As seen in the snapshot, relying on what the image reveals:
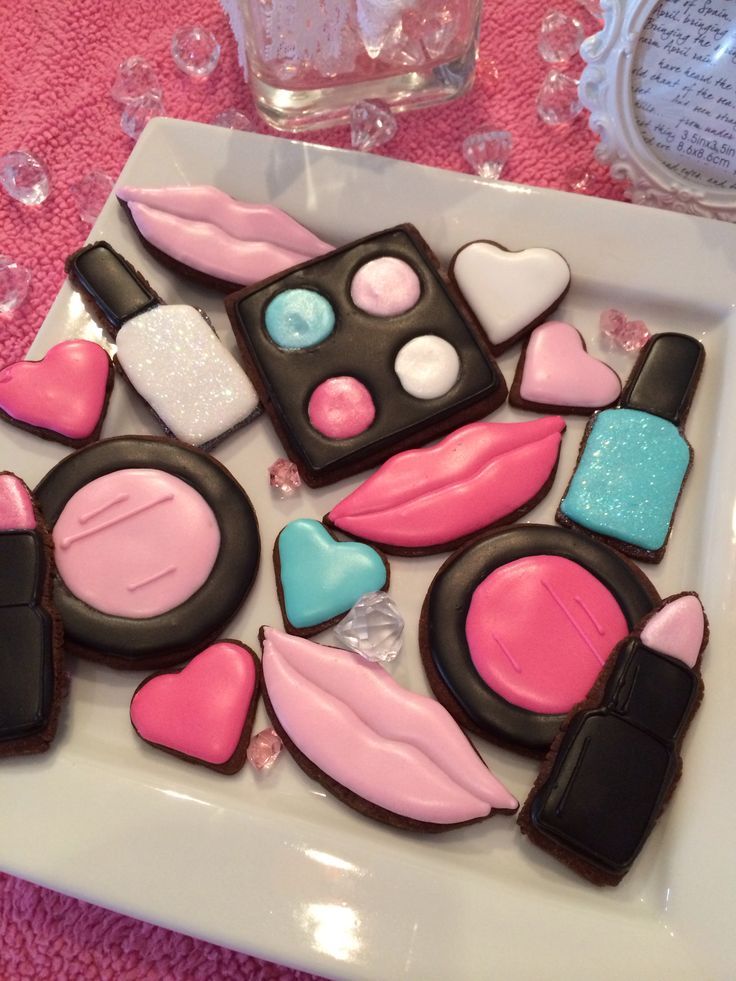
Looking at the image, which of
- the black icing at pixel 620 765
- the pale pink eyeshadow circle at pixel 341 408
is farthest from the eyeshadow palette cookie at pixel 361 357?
the black icing at pixel 620 765

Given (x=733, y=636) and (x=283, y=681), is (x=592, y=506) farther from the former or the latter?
(x=283, y=681)

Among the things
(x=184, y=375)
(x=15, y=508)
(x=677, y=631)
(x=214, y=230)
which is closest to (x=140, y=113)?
(x=214, y=230)

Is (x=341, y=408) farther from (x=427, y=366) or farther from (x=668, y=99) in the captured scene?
(x=668, y=99)

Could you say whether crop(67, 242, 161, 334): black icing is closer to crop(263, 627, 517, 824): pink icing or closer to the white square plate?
the white square plate

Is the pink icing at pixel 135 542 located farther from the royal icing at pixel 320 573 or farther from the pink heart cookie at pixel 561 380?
the pink heart cookie at pixel 561 380

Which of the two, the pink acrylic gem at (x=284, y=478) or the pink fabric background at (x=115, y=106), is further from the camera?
the pink fabric background at (x=115, y=106)

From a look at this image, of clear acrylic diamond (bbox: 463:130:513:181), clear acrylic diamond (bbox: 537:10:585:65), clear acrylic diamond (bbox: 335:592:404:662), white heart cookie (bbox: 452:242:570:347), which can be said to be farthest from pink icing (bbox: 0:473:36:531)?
clear acrylic diamond (bbox: 537:10:585:65)
